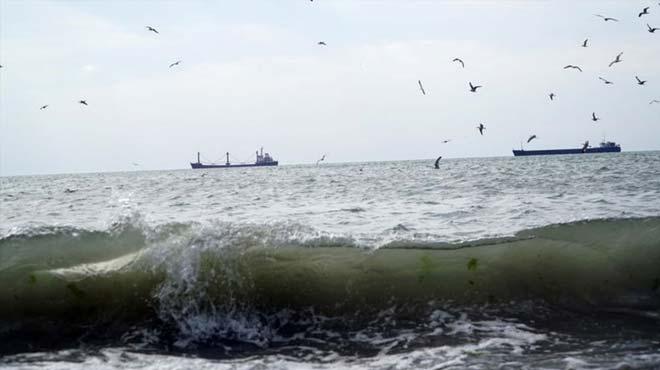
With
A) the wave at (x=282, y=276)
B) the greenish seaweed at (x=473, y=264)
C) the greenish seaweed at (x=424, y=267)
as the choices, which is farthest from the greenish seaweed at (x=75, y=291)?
the greenish seaweed at (x=473, y=264)

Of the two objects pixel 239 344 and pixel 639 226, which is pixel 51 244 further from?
pixel 639 226

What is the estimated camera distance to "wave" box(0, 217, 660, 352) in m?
6.85

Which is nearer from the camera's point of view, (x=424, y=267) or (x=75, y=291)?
(x=75, y=291)

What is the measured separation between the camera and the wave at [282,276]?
6.85 m

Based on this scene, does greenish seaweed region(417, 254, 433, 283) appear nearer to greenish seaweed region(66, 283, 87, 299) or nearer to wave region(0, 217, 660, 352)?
wave region(0, 217, 660, 352)

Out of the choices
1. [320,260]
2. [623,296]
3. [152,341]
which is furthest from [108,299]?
[623,296]

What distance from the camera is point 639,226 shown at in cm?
832

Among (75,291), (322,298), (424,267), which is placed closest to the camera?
(322,298)

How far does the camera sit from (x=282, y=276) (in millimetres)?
7320

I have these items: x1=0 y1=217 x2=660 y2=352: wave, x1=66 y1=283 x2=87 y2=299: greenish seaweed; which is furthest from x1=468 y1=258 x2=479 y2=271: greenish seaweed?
x1=66 y1=283 x2=87 y2=299: greenish seaweed

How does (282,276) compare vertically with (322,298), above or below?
above

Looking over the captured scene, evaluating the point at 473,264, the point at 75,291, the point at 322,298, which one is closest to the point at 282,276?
the point at 322,298

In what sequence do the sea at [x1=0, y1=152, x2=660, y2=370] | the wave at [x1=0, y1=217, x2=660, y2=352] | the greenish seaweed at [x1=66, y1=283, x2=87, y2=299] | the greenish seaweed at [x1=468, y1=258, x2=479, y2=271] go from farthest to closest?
the greenish seaweed at [x1=468, y1=258, x2=479, y2=271]
the greenish seaweed at [x1=66, y1=283, x2=87, y2=299]
the wave at [x1=0, y1=217, x2=660, y2=352]
the sea at [x1=0, y1=152, x2=660, y2=370]

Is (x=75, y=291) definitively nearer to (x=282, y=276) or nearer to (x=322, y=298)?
(x=282, y=276)
